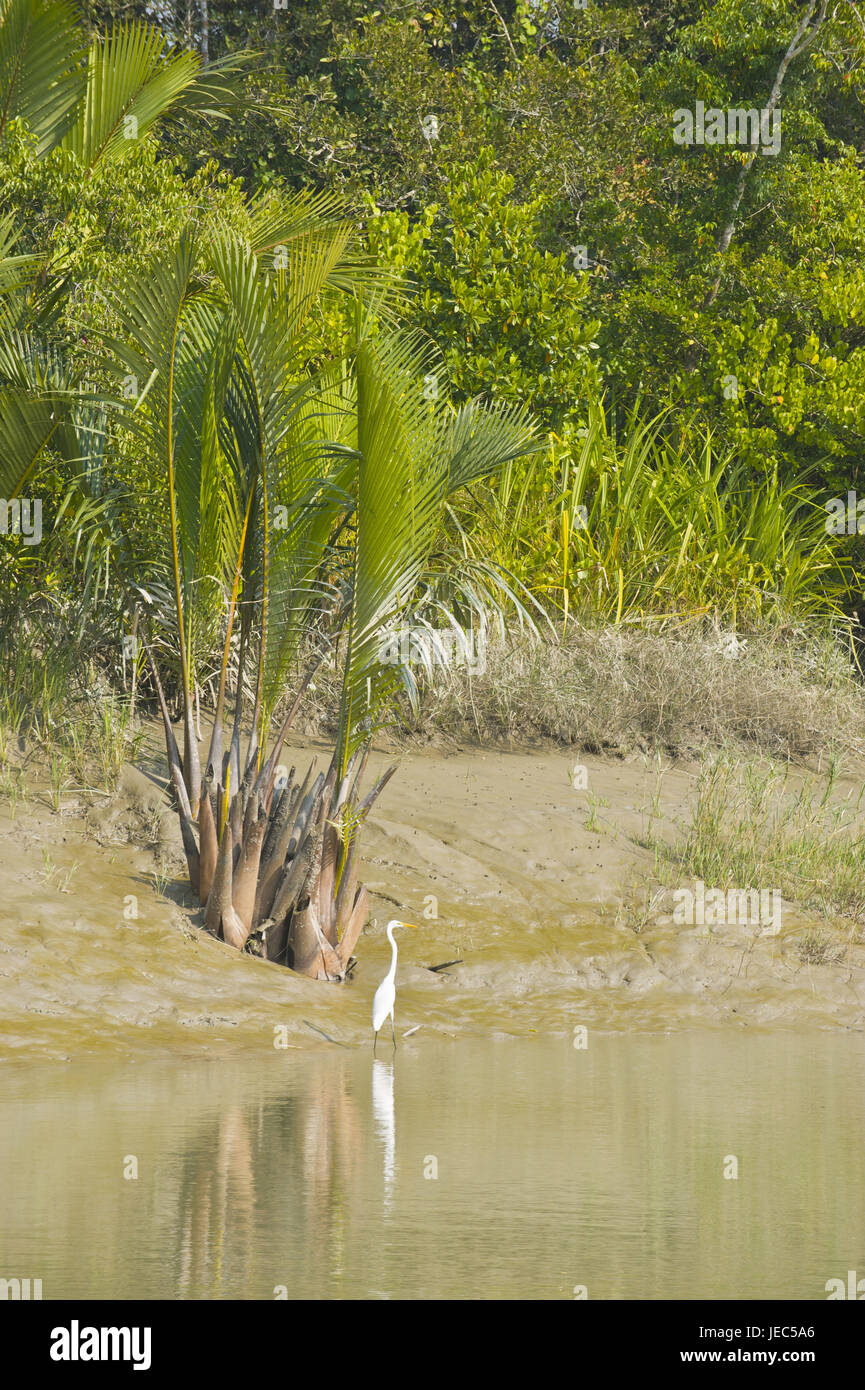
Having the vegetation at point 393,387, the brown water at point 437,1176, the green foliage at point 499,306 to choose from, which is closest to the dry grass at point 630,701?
the vegetation at point 393,387

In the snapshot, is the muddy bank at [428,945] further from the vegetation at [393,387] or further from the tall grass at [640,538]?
the tall grass at [640,538]

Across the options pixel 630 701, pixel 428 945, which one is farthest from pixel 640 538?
pixel 428 945

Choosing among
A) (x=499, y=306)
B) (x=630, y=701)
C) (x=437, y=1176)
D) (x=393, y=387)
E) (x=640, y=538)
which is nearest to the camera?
(x=437, y=1176)

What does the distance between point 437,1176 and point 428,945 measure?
11.5 ft

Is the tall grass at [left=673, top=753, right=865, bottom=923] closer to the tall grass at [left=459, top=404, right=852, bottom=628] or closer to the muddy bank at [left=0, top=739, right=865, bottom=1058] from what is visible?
the muddy bank at [left=0, top=739, right=865, bottom=1058]

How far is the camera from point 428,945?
811 cm

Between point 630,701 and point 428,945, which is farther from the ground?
point 630,701

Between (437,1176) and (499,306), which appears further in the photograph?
(499,306)

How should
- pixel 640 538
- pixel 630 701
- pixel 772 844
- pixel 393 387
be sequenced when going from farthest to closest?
1. pixel 640 538
2. pixel 630 701
3. pixel 772 844
4. pixel 393 387

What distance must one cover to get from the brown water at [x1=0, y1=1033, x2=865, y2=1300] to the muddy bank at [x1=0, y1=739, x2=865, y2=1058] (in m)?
0.55

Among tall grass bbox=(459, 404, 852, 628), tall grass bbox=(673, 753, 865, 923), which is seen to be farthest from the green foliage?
tall grass bbox=(673, 753, 865, 923)

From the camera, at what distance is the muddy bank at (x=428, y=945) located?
22.9 ft

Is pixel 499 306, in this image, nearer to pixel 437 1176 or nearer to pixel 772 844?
pixel 772 844
